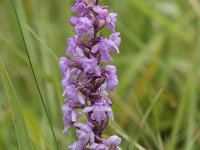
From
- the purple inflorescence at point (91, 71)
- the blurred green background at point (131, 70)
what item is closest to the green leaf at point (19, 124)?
the purple inflorescence at point (91, 71)

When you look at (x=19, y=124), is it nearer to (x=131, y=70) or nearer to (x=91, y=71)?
(x=91, y=71)

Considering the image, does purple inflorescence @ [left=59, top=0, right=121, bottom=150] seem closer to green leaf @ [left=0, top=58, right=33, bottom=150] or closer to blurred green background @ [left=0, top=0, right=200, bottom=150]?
green leaf @ [left=0, top=58, right=33, bottom=150]

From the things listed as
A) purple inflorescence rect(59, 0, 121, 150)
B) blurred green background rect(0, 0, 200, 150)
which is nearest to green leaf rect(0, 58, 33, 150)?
purple inflorescence rect(59, 0, 121, 150)

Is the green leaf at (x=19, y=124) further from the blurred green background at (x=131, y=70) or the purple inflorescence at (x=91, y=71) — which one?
the blurred green background at (x=131, y=70)

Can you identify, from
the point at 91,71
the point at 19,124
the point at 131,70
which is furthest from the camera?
the point at 131,70

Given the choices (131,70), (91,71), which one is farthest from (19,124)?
(131,70)

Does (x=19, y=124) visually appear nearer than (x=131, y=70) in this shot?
Yes

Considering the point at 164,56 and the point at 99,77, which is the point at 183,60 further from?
the point at 99,77

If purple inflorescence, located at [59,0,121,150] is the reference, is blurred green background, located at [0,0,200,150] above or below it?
below

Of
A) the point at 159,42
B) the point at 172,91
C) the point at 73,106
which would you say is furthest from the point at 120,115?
the point at 73,106
